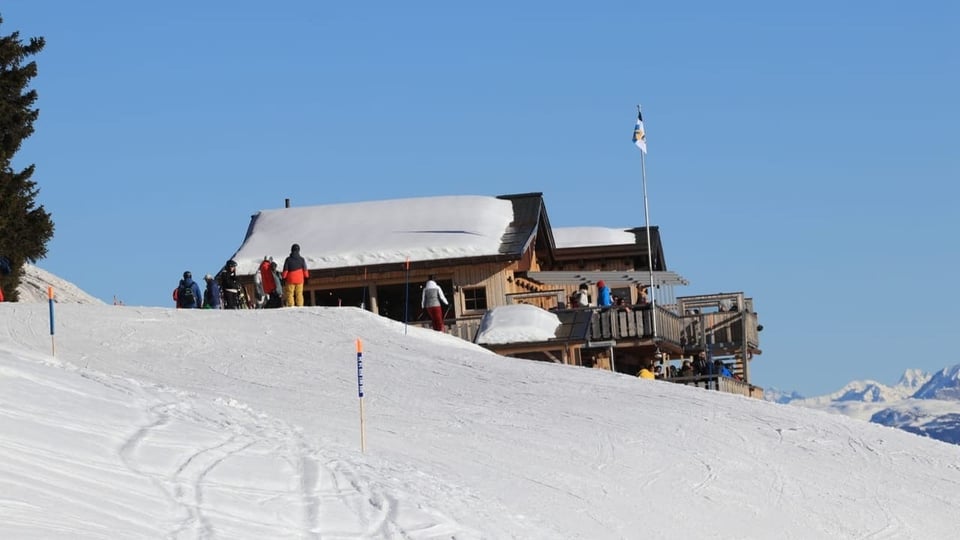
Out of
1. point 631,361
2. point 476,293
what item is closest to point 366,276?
point 476,293

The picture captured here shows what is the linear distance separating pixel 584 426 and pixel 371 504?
276 inches

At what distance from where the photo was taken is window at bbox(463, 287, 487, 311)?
4534 centimetres

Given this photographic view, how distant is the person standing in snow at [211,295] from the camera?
1444 inches

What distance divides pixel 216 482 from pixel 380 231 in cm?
3213

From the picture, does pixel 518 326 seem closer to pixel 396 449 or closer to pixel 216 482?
pixel 396 449

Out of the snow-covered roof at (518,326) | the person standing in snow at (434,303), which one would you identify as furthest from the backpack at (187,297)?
the snow-covered roof at (518,326)

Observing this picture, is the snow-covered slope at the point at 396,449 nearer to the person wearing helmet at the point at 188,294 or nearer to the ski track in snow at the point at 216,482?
the ski track in snow at the point at 216,482

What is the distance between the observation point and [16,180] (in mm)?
44969

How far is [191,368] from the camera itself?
84.7 feet

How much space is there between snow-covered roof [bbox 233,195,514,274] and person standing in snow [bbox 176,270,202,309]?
998 centimetres

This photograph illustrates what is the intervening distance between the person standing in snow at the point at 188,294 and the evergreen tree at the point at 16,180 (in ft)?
24.6

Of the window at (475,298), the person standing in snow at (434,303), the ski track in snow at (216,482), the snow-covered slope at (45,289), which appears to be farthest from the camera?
the snow-covered slope at (45,289)

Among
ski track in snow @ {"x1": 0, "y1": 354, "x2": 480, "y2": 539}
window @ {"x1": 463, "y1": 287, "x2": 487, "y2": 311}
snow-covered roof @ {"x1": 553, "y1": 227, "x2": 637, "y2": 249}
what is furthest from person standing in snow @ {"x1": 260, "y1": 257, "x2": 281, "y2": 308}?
snow-covered roof @ {"x1": 553, "y1": 227, "x2": 637, "y2": 249}

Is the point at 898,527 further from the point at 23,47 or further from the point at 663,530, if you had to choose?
the point at 23,47
